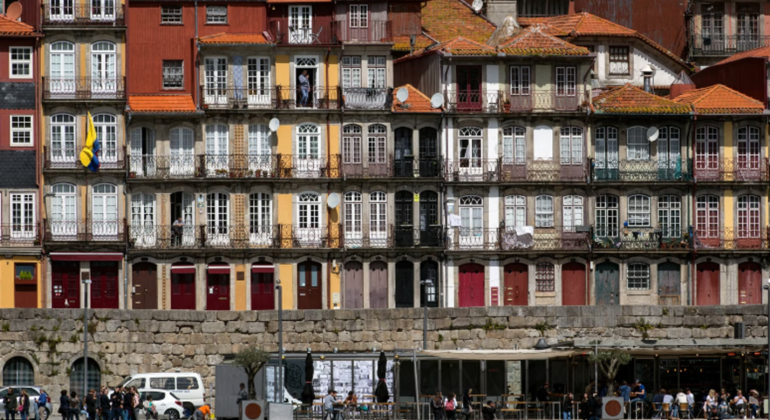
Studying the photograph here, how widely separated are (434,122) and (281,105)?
20.6 feet

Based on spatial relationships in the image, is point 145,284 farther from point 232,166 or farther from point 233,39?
point 233,39

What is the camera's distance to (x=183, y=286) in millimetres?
81750

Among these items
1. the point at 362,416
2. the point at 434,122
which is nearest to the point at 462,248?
the point at 434,122

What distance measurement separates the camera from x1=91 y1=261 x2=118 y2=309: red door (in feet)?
267

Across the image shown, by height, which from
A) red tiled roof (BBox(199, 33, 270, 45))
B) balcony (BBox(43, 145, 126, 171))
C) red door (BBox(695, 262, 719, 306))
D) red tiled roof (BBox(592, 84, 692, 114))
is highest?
red tiled roof (BBox(199, 33, 270, 45))

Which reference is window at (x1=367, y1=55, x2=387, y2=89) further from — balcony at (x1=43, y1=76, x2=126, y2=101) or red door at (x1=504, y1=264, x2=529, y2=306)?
balcony at (x1=43, y1=76, x2=126, y2=101)

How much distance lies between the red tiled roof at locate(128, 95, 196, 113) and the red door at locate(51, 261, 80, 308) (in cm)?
664

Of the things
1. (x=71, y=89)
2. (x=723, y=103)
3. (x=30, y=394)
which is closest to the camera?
(x=30, y=394)

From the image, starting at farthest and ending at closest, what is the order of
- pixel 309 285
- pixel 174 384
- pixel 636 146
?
pixel 636 146 < pixel 309 285 < pixel 174 384

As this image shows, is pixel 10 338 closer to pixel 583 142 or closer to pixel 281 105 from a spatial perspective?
pixel 281 105

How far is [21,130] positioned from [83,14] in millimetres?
5142

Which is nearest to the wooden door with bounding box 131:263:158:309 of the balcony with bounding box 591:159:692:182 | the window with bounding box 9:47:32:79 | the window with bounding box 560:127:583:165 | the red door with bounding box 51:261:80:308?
the red door with bounding box 51:261:80:308

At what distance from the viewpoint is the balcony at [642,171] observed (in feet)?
278

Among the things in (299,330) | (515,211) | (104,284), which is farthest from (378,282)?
(104,284)
